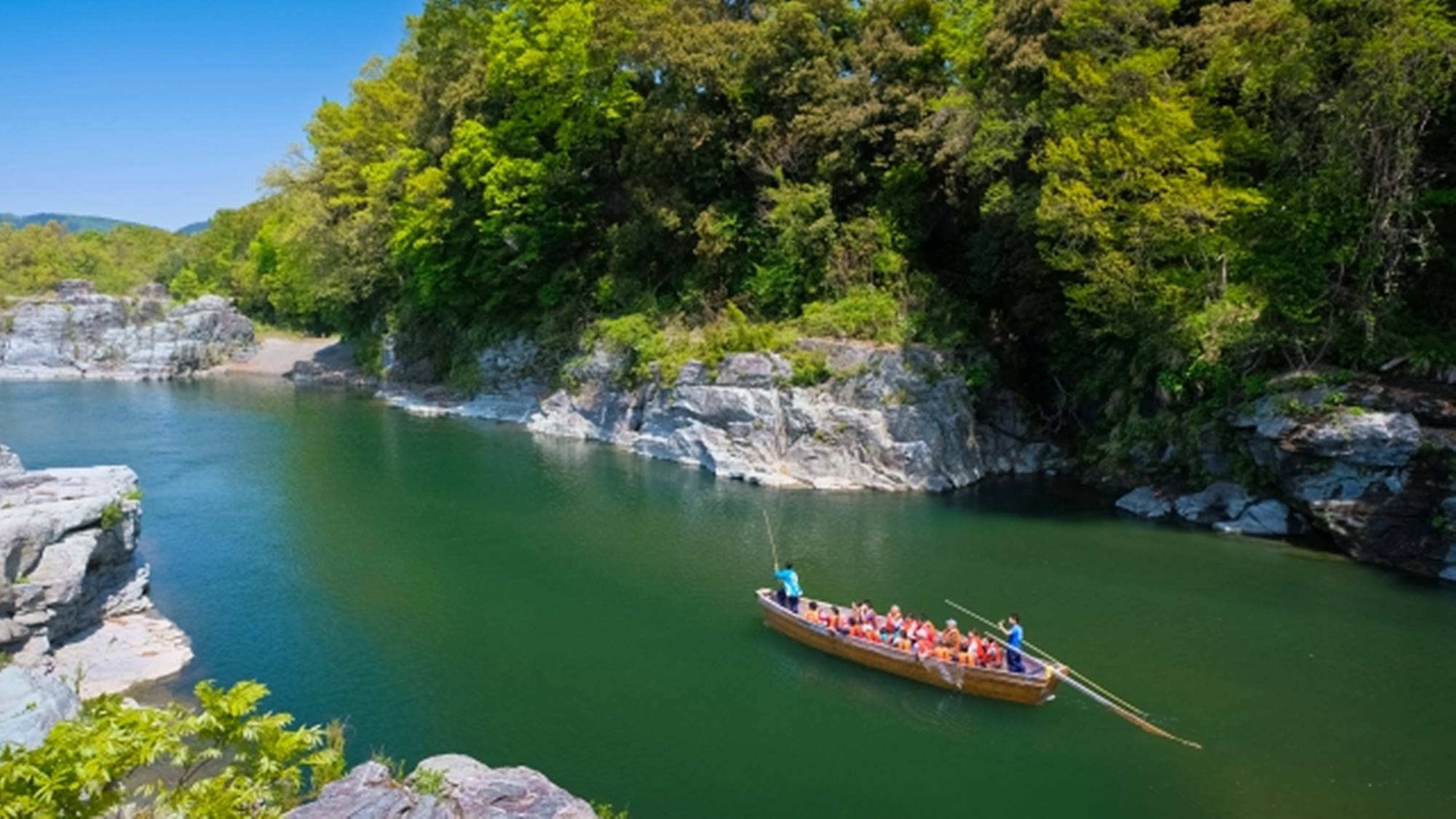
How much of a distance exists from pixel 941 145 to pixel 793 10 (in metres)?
8.38

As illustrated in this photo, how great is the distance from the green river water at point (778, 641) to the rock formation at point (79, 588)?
43.3 inches

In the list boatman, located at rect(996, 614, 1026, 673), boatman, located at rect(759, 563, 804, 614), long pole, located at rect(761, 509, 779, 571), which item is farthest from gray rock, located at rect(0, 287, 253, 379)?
boatman, located at rect(996, 614, 1026, 673)

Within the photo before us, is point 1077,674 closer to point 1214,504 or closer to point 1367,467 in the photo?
point 1367,467

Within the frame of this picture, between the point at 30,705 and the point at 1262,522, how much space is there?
31.0 metres

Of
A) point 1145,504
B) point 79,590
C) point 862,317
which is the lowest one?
point 79,590

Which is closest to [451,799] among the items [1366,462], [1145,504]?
[1366,462]

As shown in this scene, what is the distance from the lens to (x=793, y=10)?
124ft

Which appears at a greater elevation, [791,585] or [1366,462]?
[1366,462]

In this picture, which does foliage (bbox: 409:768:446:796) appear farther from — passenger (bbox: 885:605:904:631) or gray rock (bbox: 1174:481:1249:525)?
gray rock (bbox: 1174:481:1249:525)

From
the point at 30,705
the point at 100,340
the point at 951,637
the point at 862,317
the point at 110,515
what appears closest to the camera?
the point at 30,705

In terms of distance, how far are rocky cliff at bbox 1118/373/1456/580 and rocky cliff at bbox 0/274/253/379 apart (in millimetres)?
70136

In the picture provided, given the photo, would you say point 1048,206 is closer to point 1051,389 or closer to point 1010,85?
point 1010,85

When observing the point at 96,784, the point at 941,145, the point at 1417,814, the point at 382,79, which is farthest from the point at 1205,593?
the point at 382,79

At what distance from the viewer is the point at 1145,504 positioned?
32.0m
